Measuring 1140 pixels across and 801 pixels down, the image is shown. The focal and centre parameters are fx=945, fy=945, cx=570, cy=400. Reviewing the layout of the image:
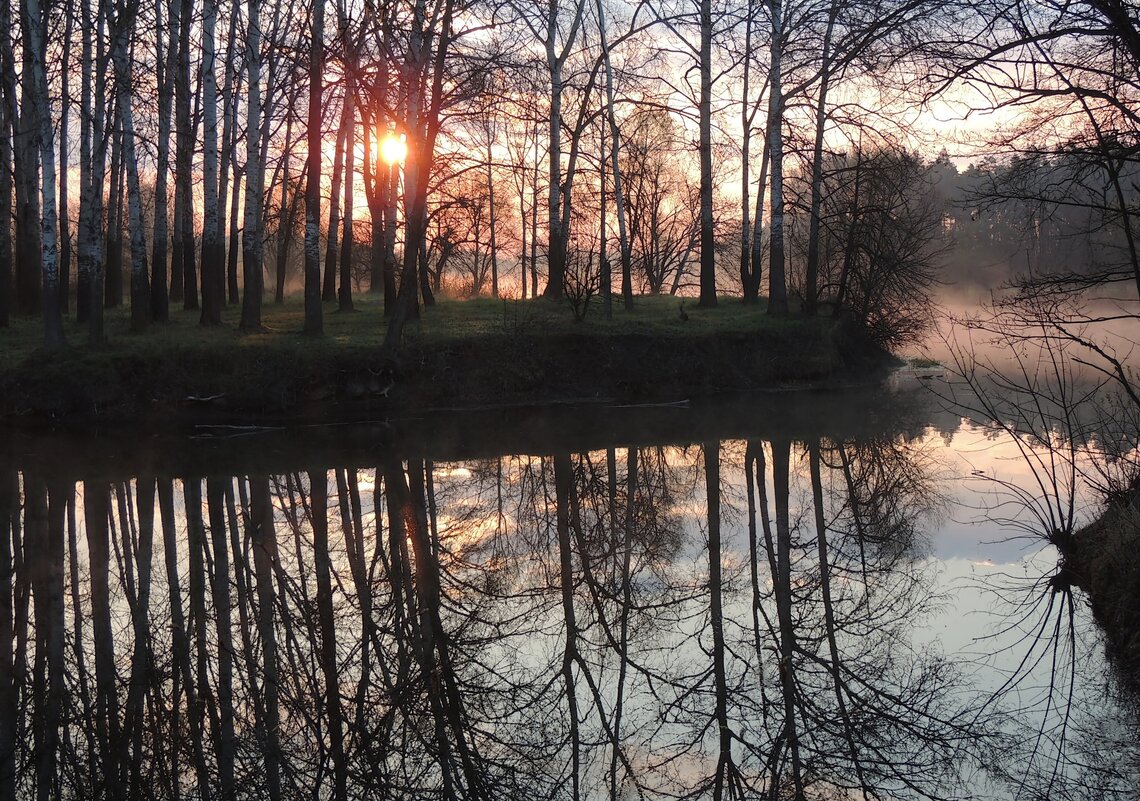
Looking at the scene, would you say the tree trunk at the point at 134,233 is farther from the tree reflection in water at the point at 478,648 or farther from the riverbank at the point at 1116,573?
the riverbank at the point at 1116,573

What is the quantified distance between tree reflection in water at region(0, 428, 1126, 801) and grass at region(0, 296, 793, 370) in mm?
7219

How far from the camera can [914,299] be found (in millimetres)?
24812

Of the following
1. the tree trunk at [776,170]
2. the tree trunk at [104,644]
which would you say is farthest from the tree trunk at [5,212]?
the tree trunk at [776,170]

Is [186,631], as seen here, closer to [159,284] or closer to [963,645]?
[963,645]

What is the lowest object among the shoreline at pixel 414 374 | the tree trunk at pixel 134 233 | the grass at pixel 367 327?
the shoreline at pixel 414 374

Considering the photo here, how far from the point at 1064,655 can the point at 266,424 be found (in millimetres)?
13948

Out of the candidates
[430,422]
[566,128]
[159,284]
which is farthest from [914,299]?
[159,284]

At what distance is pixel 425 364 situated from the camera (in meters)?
18.6

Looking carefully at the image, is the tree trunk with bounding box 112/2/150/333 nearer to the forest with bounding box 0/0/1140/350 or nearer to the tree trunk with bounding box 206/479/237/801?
the forest with bounding box 0/0/1140/350

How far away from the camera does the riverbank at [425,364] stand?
16.7 metres

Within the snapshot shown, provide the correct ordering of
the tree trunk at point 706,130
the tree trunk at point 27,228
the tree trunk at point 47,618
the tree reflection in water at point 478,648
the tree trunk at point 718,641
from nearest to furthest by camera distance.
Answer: the tree trunk at point 718,641
the tree reflection in water at point 478,648
the tree trunk at point 47,618
the tree trunk at point 706,130
the tree trunk at point 27,228

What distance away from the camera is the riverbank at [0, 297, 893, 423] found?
1670cm

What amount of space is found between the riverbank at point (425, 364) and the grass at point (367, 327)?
0.17 feet

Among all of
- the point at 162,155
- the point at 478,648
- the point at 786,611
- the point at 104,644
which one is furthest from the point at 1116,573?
the point at 162,155
